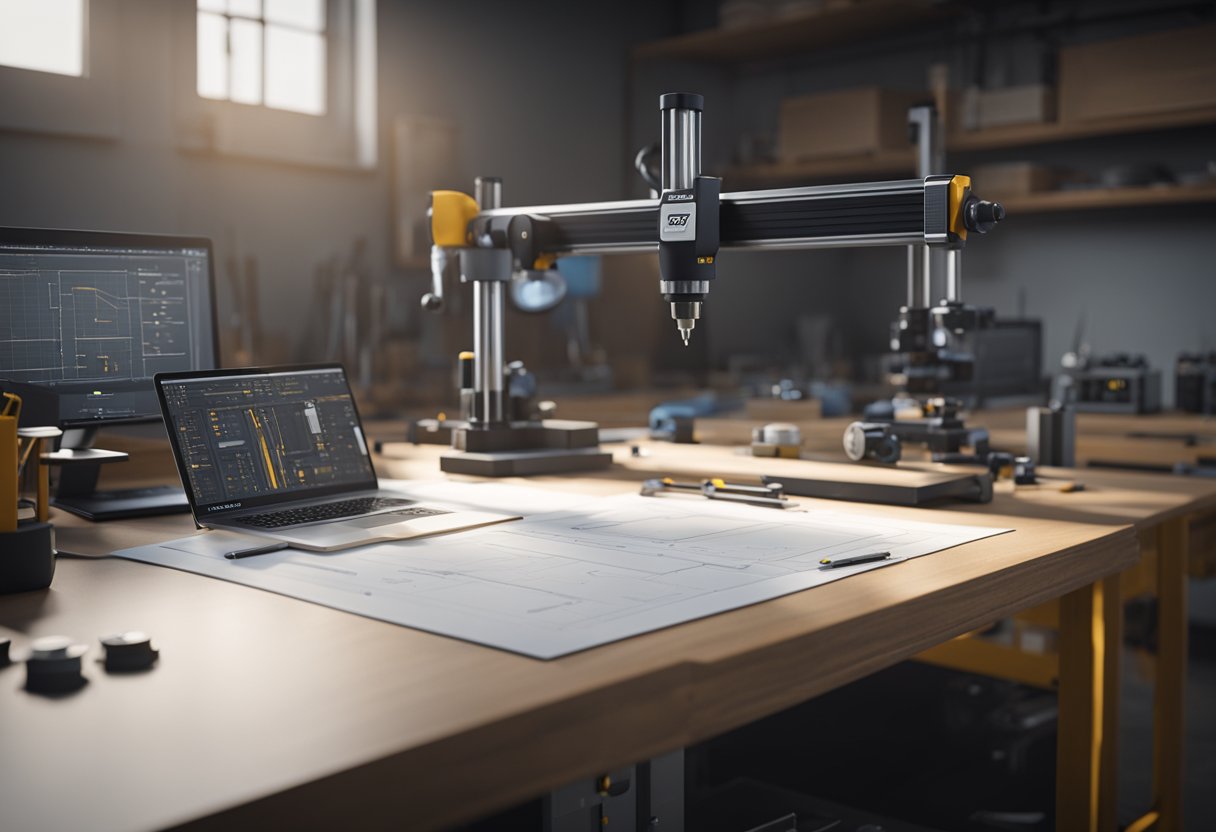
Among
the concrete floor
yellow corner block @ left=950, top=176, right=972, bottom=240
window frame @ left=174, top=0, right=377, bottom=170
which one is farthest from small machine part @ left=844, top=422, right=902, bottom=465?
window frame @ left=174, top=0, right=377, bottom=170

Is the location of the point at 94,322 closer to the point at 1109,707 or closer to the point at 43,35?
the point at 1109,707

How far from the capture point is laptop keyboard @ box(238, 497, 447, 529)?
1274 mm

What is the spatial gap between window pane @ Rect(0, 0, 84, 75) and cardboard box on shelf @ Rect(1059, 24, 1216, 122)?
317 cm

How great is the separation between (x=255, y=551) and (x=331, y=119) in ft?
11.1

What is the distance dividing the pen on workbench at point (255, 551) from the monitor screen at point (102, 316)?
0.41 metres

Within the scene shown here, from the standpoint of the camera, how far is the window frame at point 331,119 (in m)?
3.87

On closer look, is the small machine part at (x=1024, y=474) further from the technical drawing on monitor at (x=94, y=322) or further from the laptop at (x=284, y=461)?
the technical drawing on monitor at (x=94, y=322)

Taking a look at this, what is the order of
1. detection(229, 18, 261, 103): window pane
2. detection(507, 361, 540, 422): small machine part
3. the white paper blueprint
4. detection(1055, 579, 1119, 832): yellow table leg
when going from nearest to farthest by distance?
the white paper blueprint < detection(1055, 579, 1119, 832): yellow table leg < detection(507, 361, 540, 422): small machine part < detection(229, 18, 261, 103): window pane

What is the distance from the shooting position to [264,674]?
78 centimetres

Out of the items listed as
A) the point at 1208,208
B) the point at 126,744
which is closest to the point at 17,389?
the point at 126,744

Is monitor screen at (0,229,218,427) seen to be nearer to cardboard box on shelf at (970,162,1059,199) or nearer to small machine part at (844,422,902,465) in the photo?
small machine part at (844,422,902,465)

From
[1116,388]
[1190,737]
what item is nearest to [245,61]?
[1116,388]

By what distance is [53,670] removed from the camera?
0.75 metres

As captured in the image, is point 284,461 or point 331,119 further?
point 331,119
